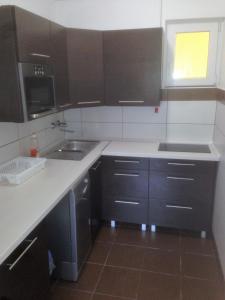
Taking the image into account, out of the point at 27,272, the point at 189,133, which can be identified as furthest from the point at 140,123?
the point at 27,272

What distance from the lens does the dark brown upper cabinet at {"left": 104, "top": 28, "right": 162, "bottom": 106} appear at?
243 cm

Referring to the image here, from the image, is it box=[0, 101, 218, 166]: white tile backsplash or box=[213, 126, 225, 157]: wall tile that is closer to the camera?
box=[213, 126, 225, 157]: wall tile

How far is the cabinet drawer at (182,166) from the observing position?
2.41m

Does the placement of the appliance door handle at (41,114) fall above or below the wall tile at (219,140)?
above

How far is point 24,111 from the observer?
5.72ft

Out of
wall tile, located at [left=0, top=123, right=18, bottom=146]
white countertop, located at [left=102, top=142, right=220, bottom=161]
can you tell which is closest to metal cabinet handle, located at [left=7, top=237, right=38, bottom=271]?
wall tile, located at [left=0, top=123, right=18, bottom=146]

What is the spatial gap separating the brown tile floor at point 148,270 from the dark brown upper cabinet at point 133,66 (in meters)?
1.33

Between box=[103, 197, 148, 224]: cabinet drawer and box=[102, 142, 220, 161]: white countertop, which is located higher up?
box=[102, 142, 220, 161]: white countertop

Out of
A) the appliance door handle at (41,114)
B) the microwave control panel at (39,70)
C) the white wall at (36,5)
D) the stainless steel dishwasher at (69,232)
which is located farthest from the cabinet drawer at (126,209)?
the white wall at (36,5)

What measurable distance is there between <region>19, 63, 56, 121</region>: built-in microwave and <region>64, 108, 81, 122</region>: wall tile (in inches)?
35.2

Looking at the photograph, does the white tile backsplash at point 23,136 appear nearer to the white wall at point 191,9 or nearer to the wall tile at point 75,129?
the wall tile at point 75,129

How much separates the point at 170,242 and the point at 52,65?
1.91 m

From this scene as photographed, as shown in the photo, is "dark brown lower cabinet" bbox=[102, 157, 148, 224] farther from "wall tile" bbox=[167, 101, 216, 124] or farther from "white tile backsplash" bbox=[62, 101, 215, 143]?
"wall tile" bbox=[167, 101, 216, 124]

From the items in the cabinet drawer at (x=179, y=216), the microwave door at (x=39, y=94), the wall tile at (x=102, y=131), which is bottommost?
the cabinet drawer at (x=179, y=216)
